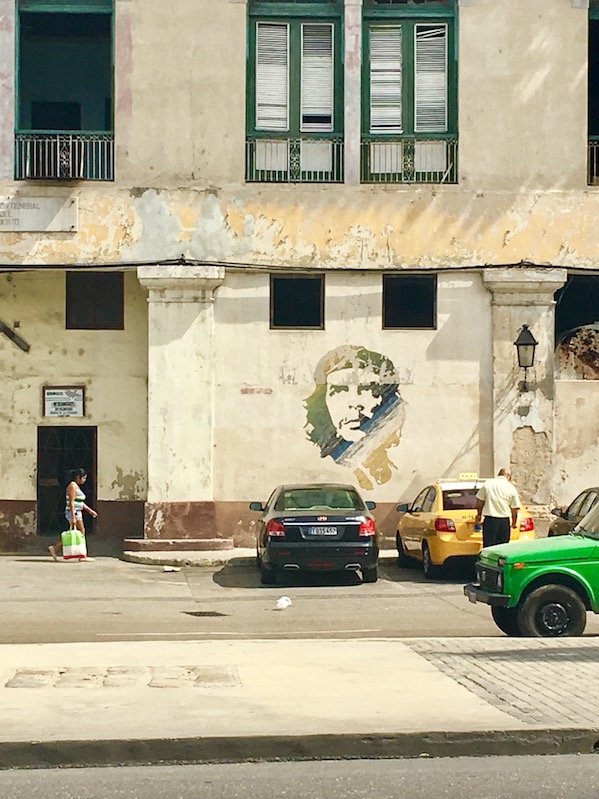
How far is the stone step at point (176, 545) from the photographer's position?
26.2m

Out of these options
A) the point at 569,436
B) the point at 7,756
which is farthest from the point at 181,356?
the point at 7,756

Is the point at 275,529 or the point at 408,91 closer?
the point at 275,529

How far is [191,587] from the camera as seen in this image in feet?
74.6

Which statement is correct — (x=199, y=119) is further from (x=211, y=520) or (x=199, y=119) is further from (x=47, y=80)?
(x=211, y=520)

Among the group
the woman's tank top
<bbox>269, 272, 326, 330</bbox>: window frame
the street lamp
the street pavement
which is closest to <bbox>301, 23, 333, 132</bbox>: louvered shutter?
<bbox>269, 272, 326, 330</bbox>: window frame

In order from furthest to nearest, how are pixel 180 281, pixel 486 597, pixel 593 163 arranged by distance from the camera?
pixel 593 163
pixel 180 281
pixel 486 597

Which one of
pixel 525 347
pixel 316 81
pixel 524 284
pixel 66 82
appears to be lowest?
pixel 525 347

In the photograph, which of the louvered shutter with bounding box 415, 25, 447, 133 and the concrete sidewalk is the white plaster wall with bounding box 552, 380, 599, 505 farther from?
the concrete sidewalk

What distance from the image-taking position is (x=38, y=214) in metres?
26.6

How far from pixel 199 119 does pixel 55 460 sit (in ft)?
22.6

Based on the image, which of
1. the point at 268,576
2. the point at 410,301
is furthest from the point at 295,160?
the point at 268,576

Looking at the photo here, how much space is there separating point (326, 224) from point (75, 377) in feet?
18.3

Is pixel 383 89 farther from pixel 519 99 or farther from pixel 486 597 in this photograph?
pixel 486 597

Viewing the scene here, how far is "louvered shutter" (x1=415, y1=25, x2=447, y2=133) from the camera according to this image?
1076 inches
